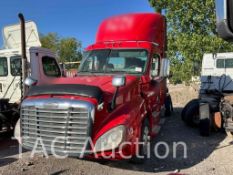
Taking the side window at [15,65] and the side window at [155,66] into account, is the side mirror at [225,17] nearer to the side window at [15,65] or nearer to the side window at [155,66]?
the side window at [155,66]

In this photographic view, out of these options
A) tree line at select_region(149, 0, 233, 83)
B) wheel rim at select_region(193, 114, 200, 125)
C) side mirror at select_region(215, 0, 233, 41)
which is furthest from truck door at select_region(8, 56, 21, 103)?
tree line at select_region(149, 0, 233, 83)

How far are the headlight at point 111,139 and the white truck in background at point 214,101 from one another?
420 cm

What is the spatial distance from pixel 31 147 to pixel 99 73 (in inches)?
89.8

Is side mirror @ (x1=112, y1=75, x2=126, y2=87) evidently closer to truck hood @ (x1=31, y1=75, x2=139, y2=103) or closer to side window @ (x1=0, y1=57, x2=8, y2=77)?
truck hood @ (x1=31, y1=75, x2=139, y2=103)

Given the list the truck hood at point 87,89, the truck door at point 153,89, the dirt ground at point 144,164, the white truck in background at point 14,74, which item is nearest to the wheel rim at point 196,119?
the dirt ground at point 144,164

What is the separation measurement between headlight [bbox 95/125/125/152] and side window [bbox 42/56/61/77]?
204 inches

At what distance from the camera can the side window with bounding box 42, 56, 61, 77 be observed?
31.7ft

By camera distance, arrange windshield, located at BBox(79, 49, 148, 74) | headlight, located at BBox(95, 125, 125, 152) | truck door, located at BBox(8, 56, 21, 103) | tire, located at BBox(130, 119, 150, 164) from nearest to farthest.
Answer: headlight, located at BBox(95, 125, 125, 152), tire, located at BBox(130, 119, 150, 164), windshield, located at BBox(79, 49, 148, 74), truck door, located at BBox(8, 56, 21, 103)

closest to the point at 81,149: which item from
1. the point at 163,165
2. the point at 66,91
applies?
the point at 66,91

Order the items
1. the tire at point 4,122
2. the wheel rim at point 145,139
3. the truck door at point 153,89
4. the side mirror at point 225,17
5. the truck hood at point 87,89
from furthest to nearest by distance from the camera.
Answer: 1. the tire at point 4,122
2. the truck door at point 153,89
3. the wheel rim at point 145,139
4. the truck hood at point 87,89
5. the side mirror at point 225,17

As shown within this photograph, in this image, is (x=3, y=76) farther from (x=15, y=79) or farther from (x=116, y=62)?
(x=116, y=62)

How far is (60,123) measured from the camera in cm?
511

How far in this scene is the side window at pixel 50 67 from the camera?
9.65m

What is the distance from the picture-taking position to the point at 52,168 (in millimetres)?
6023
